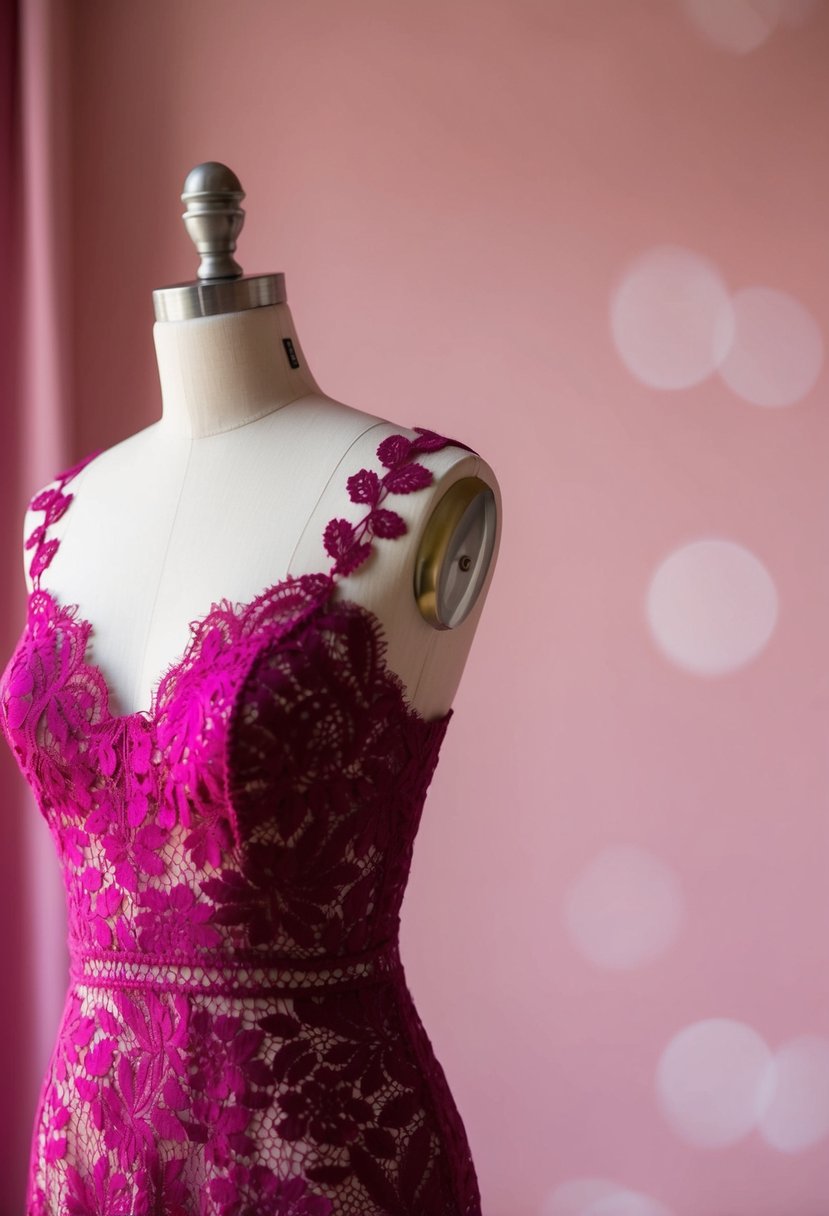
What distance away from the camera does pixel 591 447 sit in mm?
2783

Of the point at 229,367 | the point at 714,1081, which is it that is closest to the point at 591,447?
the point at 714,1081

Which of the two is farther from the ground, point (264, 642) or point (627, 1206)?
point (264, 642)

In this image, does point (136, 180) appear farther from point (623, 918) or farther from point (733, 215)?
point (623, 918)

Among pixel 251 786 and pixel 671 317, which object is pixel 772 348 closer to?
pixel 671 317

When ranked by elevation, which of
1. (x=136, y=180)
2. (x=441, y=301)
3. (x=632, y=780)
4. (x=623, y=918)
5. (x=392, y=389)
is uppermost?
(x=136, y=180)

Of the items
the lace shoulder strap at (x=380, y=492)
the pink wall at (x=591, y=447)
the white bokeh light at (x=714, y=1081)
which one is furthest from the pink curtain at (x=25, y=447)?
the lace shoulder strap at (x=380, y=492)

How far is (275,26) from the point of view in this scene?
286cm

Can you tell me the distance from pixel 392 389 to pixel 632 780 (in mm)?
1001

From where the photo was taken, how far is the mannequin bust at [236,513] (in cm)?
128

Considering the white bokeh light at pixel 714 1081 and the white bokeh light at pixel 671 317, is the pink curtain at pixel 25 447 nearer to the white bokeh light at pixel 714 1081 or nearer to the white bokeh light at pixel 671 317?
the white bokeh light at pixel 671 317

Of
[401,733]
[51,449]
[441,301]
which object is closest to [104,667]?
[401,733]

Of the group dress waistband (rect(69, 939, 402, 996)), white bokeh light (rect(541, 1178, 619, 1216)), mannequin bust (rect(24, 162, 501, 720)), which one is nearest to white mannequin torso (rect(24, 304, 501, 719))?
mannequin bust (rect(24, 162, 501, 720))

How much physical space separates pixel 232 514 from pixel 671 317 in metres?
1.67

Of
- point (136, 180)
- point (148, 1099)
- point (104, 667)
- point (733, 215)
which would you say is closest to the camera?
point (148, 1099)
